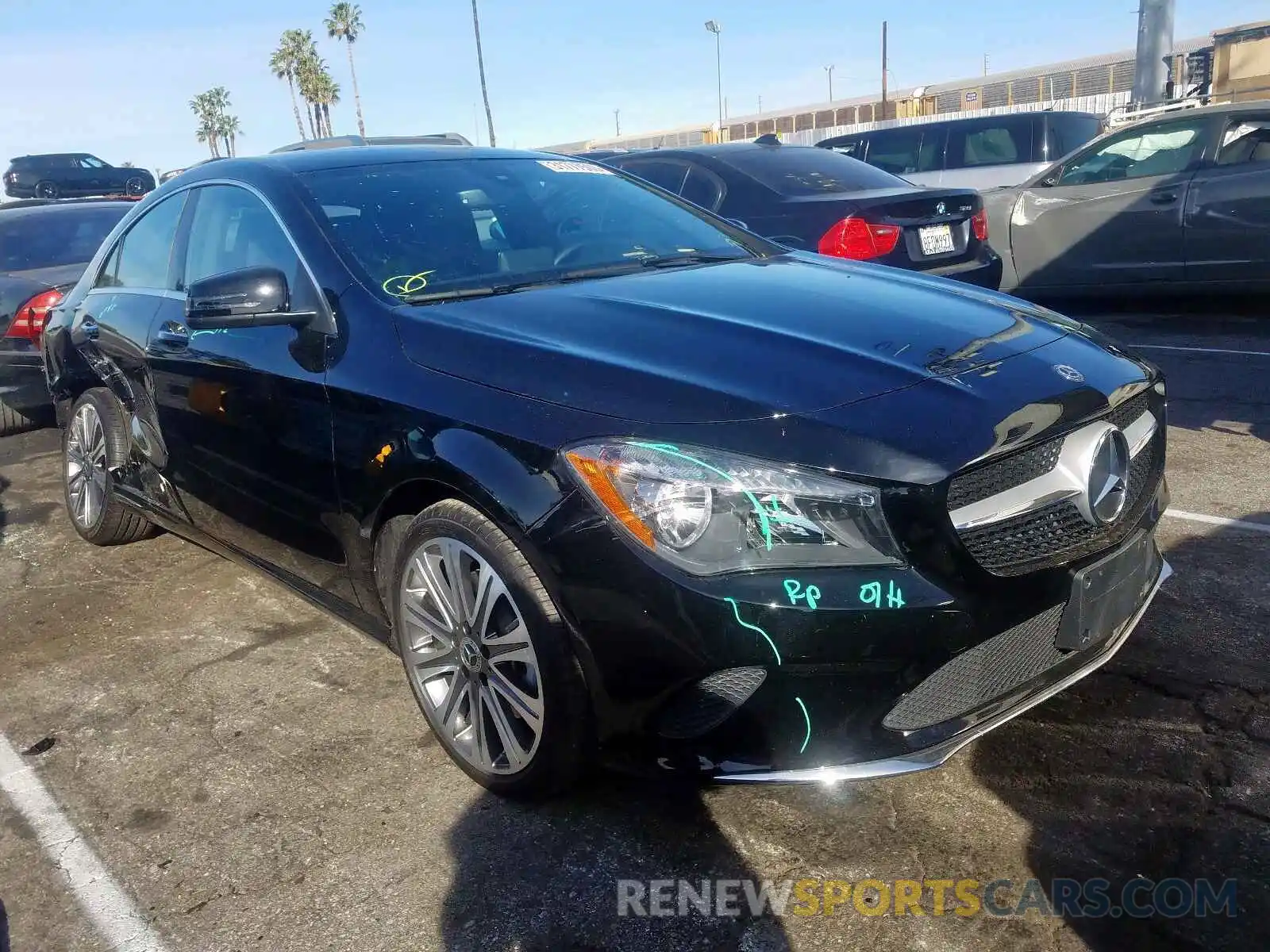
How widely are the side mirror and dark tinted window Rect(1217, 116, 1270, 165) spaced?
7.50 m

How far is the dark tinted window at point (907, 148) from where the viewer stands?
40.3ft

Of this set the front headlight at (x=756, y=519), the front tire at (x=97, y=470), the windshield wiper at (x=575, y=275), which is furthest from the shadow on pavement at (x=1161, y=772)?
the front tire at (x=97, y=470)

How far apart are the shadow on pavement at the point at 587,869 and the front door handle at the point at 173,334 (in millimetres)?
1908

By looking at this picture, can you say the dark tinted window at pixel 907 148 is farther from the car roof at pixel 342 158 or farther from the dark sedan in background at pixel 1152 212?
the car roof at pixel 342 158

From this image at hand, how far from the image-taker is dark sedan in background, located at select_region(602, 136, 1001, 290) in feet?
19.8

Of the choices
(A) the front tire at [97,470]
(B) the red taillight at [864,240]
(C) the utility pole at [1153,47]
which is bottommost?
(A) the front tire at [97,470]

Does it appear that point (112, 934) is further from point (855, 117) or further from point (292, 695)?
point (855, 117)

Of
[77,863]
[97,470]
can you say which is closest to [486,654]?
[77,863]

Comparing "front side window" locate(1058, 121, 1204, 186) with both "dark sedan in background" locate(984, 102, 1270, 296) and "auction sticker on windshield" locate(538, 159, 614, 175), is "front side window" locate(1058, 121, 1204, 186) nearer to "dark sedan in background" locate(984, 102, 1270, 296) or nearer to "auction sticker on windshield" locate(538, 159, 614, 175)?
"dark sedan in background" locate(984, 102, 1270, 296)

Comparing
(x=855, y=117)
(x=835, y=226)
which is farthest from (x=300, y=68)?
(x=835, y=226)

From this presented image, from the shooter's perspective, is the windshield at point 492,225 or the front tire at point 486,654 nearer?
the front tire at point 486,654

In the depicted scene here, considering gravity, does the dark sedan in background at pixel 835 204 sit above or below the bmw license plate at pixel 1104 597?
above

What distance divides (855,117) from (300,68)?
127 feet

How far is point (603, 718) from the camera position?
7.82ft
